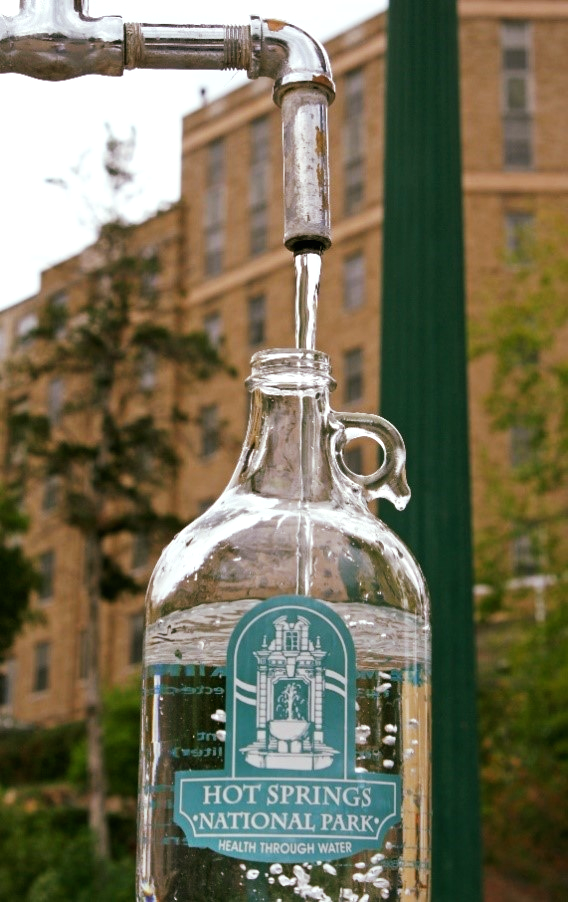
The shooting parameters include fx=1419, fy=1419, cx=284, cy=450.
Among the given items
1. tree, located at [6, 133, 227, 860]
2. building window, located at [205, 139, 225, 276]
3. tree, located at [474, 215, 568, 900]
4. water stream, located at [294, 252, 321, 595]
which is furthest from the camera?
building window, located at [205, 139, 225, 276]

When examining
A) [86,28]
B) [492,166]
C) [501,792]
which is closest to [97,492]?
[501,792]

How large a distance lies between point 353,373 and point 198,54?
2532 centimetres

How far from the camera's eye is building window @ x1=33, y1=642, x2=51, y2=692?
99.0ft

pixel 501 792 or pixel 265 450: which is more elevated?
pixel 501 792

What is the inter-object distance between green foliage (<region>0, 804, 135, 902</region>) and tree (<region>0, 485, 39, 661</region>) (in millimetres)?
3014

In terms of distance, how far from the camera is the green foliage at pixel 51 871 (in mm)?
8594

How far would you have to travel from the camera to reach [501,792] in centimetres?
1409

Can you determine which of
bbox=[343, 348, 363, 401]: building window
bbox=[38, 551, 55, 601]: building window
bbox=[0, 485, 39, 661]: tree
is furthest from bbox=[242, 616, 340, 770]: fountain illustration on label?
bbox=[38, 551, 55, 601]: building window

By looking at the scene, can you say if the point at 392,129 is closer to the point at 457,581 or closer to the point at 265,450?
the point at 457,581

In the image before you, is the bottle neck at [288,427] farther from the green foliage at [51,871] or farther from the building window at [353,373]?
the building window at [353,373]

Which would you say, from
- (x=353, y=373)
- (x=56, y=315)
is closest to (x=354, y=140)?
(x=353, y=373)

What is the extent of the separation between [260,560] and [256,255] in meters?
27.5

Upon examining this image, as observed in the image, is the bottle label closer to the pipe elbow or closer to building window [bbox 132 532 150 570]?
the pipe elbow

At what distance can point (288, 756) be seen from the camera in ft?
2.77
